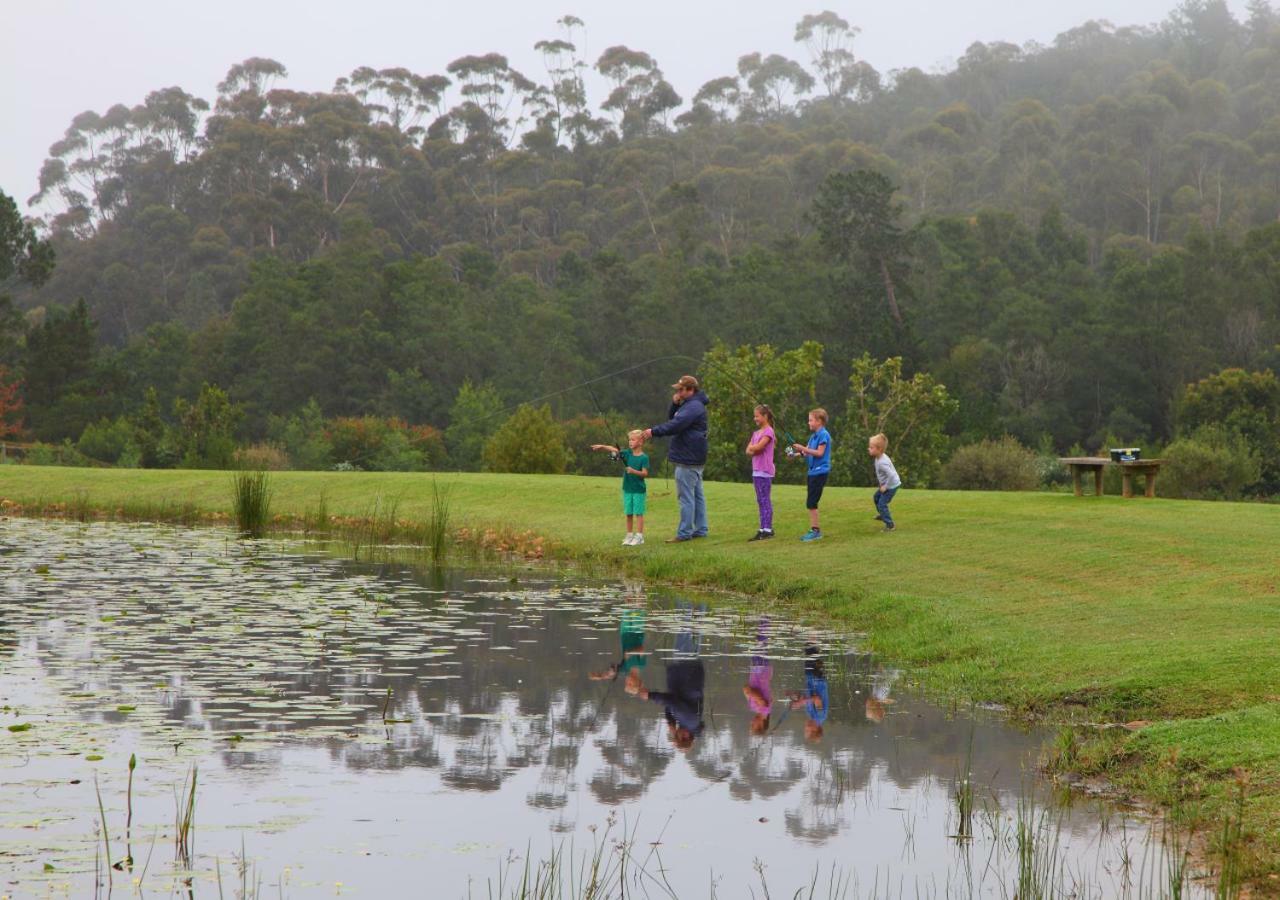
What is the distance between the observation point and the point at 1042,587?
51.9 feet

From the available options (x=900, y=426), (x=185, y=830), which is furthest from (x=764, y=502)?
(x=900, y=426)

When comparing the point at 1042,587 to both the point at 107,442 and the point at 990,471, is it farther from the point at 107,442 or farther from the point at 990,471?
the point at 107,442

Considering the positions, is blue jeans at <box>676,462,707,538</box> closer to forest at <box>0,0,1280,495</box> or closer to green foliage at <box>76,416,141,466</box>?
forest at <box>0,0,1280,495</box>

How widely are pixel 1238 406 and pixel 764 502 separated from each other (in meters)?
36.2

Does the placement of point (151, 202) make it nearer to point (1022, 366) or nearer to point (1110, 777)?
point (1022, 366)

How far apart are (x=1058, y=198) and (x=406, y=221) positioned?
4488 cm

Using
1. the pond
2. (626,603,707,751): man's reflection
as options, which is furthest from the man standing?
(626,603,707,751): man's reflection

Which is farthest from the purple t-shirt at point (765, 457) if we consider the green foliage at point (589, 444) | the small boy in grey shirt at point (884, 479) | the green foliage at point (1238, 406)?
the green foliage at point (1238, 406)

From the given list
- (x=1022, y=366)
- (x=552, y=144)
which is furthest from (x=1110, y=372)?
(x=552, y=144)

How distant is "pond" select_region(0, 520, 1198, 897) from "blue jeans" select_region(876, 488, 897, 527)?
5.78 meters

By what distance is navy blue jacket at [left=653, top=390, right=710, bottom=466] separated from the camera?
20453 millimetres

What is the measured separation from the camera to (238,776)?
27.7 feet

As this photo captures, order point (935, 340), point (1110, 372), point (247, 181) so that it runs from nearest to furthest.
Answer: point (1110, 372) < point (935, 340) < point (247, 181)

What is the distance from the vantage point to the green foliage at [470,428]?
2147 inches
